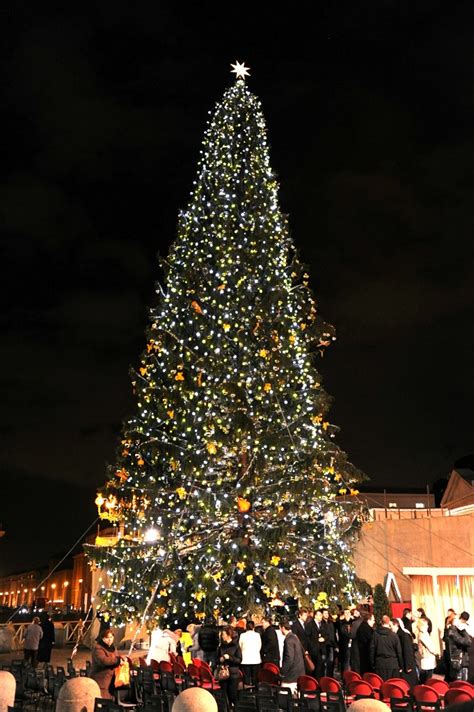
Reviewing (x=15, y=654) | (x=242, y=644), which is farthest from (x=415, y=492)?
(x=242, y=644)

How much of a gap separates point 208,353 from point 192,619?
780 cm

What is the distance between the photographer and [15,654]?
28.1 meters

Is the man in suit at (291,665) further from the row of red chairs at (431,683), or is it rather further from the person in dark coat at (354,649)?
the person in dark coat at (354,649)

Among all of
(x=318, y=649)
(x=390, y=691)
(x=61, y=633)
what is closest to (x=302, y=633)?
(x=318, y=649)

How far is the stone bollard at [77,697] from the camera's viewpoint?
8867 mm

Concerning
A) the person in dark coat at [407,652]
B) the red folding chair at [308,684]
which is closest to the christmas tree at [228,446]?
the person in dark coat at [407,652]

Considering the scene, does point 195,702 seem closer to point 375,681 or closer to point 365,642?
point 375,681

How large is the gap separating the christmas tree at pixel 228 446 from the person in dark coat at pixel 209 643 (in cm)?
246

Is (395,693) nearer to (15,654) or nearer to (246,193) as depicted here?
(246,193)

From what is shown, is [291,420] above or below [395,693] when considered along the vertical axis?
above

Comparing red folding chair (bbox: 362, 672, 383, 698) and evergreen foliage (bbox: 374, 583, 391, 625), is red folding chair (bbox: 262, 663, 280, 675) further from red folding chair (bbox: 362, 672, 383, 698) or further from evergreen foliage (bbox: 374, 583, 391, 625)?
evergreen foliage (bbox: 374, 583, 391, 625)

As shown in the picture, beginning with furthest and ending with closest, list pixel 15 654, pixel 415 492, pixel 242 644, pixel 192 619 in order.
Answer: pixel 415 492 < pixel 15 654 < pixel 192 619 < pixel 242 644

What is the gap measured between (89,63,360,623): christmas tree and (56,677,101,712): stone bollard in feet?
36.2

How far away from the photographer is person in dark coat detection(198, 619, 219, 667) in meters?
17.0
